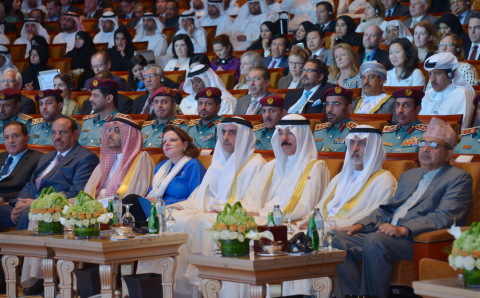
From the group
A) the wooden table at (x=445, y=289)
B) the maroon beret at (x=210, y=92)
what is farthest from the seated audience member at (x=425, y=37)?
the wooden table at (x=445, y=289)

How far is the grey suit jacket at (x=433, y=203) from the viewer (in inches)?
196

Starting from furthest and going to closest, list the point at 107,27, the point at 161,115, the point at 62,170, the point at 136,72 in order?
the point at 107,27
the point at 136,72
the point at 161,115
the point at 62,170

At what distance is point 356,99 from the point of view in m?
7.93

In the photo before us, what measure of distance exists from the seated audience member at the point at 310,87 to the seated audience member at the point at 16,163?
7.76 ft

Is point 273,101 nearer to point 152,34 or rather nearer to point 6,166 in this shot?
point 6,166

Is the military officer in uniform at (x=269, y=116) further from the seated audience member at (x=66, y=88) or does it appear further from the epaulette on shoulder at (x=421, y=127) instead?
the seated audience member at (x=66, y=88)

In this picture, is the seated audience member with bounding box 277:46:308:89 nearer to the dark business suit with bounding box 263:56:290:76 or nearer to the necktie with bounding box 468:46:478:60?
the dark business suit with bounding box 263:56:290:76

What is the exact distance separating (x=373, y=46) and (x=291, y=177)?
3426mm

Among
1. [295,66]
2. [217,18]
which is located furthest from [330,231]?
[217,18]

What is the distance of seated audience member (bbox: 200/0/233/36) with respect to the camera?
478 inches

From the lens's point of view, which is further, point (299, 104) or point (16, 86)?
point (16, 86)

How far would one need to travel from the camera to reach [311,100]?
311 inches

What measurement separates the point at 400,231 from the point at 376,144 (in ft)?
2.65

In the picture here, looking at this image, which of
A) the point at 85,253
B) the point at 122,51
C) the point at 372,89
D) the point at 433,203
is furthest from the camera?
the point at 122,51
